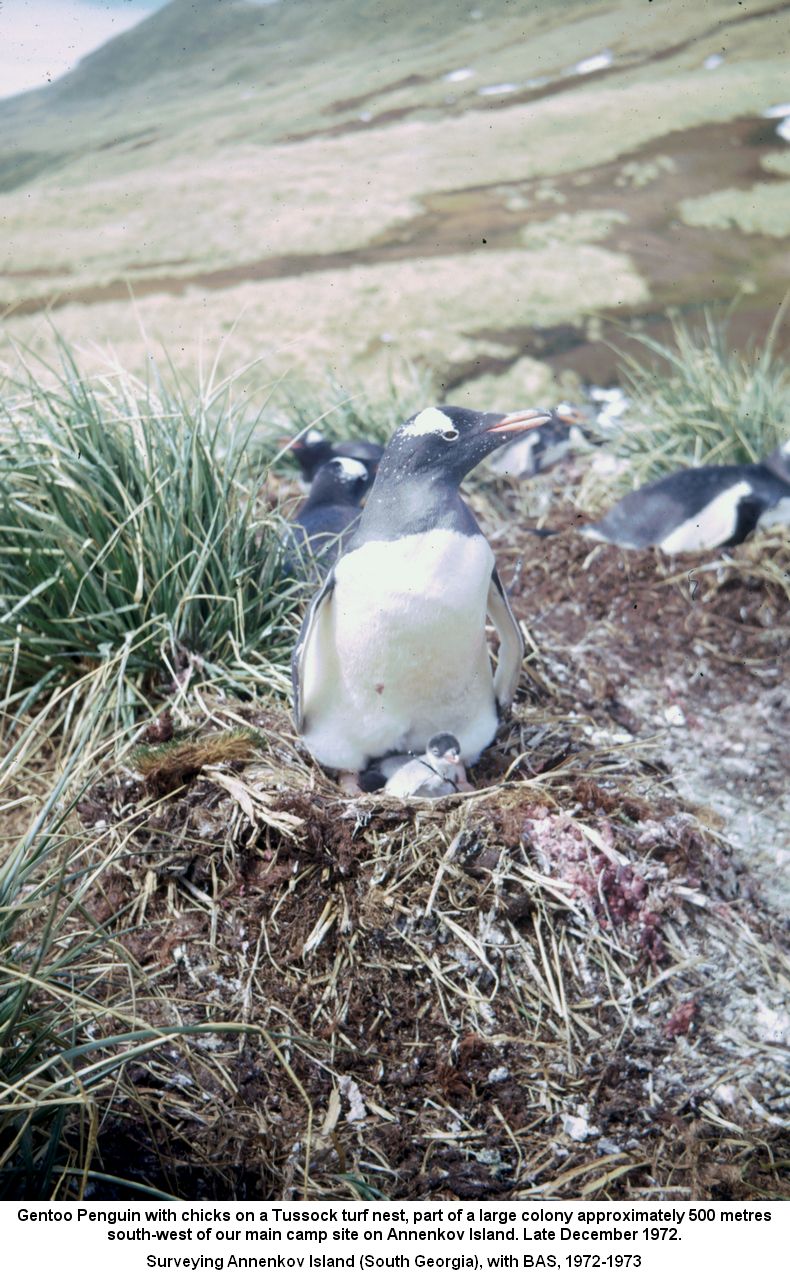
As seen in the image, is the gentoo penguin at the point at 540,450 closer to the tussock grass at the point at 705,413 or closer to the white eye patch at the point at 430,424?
the tussock grass at the point at 705,413

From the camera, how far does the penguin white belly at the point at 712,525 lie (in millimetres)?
2340

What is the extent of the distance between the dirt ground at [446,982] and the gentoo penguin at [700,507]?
38.0 inches

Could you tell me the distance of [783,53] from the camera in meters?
2.89

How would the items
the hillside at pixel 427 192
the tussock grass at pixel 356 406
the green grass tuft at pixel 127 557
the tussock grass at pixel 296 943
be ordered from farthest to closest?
the tussock grass at pixel 356 406 → the hillside at pixel 427 192 → the green grass tuft at pixel 127 557 → the tussock grass at pixel 296 943

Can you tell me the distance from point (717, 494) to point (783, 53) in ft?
4.81

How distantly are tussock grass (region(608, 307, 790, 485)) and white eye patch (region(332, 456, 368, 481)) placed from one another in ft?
3.08

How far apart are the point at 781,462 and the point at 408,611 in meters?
1.56

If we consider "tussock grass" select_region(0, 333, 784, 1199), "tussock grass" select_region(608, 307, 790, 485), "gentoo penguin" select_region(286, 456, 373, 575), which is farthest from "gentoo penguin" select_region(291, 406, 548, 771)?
"tussock grass" select_region(608, 307, 790, 485)

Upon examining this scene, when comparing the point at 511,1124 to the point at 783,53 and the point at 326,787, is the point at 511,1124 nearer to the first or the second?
the point at 326,787

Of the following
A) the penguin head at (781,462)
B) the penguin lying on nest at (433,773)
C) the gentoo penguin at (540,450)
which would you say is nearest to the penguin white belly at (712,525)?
the penguin head at (781,462)

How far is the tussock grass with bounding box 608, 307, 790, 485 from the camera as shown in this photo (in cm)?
271

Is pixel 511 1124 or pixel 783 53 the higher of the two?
pixel 783 53

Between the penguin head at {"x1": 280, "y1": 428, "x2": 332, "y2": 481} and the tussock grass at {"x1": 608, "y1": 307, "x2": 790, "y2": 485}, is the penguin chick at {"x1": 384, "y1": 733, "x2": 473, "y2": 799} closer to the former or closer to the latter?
the penguin head at {"x1": 280, "y1": 428, "x2": 332, "y2": 481}
